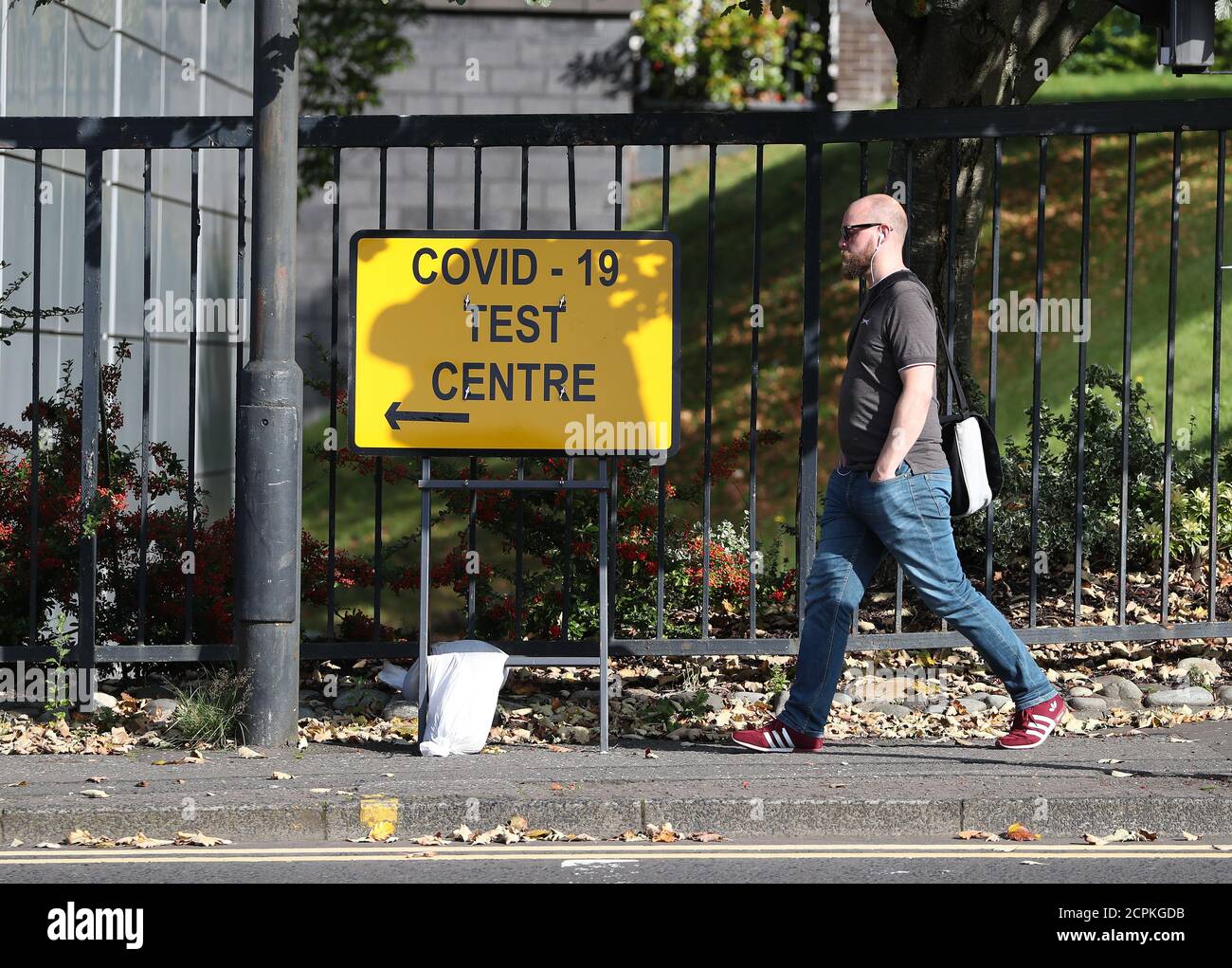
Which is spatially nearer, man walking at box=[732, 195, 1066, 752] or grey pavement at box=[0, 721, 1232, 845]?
grey pavement at box=[0, 721, 1232, 845]

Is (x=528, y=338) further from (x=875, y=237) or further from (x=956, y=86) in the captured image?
(x=956, y=86)

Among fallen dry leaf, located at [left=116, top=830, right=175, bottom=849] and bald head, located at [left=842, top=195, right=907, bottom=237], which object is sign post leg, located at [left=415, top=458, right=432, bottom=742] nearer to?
fallen dry leaf, located at [left=116, top=830, right=175, bottom=849]

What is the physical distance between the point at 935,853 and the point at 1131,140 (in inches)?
129

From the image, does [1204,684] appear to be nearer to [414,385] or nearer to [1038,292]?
[1038,292]

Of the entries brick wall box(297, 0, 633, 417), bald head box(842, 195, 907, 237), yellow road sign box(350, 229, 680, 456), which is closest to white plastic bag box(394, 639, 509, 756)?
yellow road sign box(350, 229, 680, 456)

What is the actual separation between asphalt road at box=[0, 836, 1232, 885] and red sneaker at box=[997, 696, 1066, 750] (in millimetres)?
943

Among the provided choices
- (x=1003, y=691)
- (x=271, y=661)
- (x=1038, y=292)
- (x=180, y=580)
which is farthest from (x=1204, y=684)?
(x=180, y=580)

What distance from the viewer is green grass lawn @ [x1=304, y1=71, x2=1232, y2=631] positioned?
50.3ft

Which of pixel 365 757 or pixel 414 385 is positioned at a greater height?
pixel 414 385

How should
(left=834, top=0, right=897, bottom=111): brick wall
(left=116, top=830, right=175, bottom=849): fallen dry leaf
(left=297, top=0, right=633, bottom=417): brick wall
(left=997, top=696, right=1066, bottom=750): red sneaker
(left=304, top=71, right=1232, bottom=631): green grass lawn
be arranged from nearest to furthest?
(left=116, top=830, right=175, bottom=849): fallen dry leaf, (left=997, top=696, right=1066, bottom=750): red sneaker, (left=304, top=71, right=1232, bottom=631): green grass lawn, (left=297, top=0, right=633, bottom=417): brick wall, (left=834, top=0, right=897, bottom=111): brick wall

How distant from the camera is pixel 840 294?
62.1 feet

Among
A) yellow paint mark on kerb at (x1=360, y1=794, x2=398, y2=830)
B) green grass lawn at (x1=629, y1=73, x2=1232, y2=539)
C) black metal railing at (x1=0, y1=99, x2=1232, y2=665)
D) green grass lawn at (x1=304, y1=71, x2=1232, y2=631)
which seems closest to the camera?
yellow paint mark on kerb at (x1=360, y1=794, x2=398, y2=830)

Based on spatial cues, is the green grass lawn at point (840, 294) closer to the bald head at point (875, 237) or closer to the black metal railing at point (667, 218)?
the black metal railing at point (667, 218)

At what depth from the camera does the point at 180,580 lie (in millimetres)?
7484
